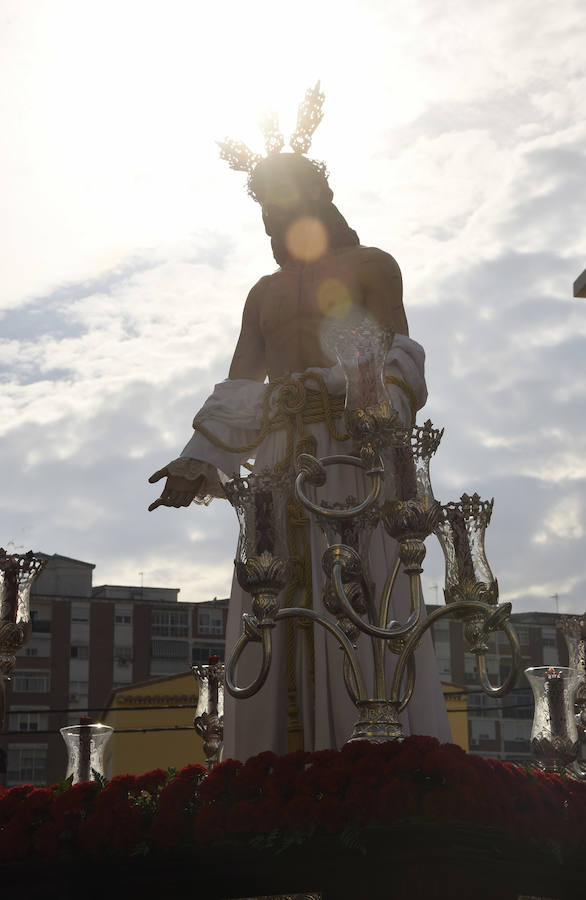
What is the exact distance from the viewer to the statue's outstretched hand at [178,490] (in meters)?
7.21

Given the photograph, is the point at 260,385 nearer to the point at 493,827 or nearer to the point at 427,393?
the point at 427,393

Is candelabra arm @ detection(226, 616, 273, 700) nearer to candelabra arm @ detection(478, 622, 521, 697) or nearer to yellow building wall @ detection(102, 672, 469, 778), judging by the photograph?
candelabra arm @ detection(478, 622, 521, 697)

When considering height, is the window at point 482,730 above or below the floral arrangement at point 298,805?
above

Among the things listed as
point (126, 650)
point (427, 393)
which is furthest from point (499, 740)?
point (427, 393)

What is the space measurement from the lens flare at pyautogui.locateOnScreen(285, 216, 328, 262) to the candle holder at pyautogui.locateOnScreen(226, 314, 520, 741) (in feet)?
7.60

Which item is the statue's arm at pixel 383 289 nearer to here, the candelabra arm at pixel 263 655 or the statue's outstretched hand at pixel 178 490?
the statue's outstretched hand at pixel 178 490

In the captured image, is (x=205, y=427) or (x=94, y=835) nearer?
(x=94, y=835)

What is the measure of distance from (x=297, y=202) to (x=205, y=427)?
1567 mm

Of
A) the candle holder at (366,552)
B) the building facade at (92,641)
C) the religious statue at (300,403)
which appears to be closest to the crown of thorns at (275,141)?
the religious statue at (300,403)

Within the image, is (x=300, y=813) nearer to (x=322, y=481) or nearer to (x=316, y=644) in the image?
(x=322, y=481)

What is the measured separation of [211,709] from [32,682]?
188 feet

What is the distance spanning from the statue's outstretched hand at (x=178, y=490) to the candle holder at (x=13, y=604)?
1.39 metres

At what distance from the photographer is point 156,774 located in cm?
476

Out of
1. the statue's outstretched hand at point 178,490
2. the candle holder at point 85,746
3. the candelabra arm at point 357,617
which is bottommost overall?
the candle holder at point 85,746
